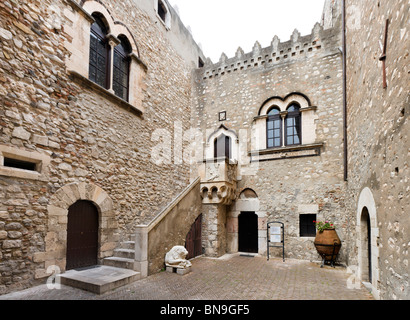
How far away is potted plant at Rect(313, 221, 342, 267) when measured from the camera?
6578 millimetres

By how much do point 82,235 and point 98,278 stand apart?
120cm

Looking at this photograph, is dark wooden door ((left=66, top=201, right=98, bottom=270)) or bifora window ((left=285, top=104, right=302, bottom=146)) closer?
dark wooden door ((left=66, top=201, right=98, bottom=270))

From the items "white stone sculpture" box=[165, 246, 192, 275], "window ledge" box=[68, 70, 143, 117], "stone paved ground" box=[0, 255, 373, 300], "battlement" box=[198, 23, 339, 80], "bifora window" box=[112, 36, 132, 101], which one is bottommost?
"stone paved ground" box=[0, 255, 373, 300]

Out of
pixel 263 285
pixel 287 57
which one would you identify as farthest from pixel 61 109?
pixel 287 57

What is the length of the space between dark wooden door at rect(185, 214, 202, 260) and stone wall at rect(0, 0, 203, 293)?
134cm

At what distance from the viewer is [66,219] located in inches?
198

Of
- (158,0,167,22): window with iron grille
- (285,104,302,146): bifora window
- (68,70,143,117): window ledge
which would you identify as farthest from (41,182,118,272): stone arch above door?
(158,0,167,22): window with iron grille

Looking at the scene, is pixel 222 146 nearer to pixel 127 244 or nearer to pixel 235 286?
pixel 127 244

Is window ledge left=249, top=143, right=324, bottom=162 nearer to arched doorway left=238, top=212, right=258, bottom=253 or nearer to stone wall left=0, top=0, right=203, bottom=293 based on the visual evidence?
arched doorway left=238, top=212, right=258, bottom=253

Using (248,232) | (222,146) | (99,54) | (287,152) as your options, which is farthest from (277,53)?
(248,232)

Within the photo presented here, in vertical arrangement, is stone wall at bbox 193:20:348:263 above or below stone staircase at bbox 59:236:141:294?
above

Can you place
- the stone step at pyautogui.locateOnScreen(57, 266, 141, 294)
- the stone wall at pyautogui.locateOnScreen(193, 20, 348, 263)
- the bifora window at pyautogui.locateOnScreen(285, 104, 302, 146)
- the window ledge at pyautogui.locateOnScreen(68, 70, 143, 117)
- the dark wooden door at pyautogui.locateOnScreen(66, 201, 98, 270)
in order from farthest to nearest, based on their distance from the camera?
the bifora window at pyautogui.locateOnScreen(285, 104, 302, 146)
the stone wall at pyautogui.locateOnScreen(193, 20, 348, 263)
the window ledge at pyautogui.locateOnScreen(68, 70, 143, 117)
the dark wooden door at pyautogui.locateOnScreen(66, 201, 98, 270)
the stone step at pyautogui.locateOnScreen(57, 266, 141, 294)

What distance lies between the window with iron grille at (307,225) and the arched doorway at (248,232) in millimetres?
1481

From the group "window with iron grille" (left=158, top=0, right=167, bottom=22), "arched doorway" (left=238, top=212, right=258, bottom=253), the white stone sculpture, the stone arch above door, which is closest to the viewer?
the stone arch above door
